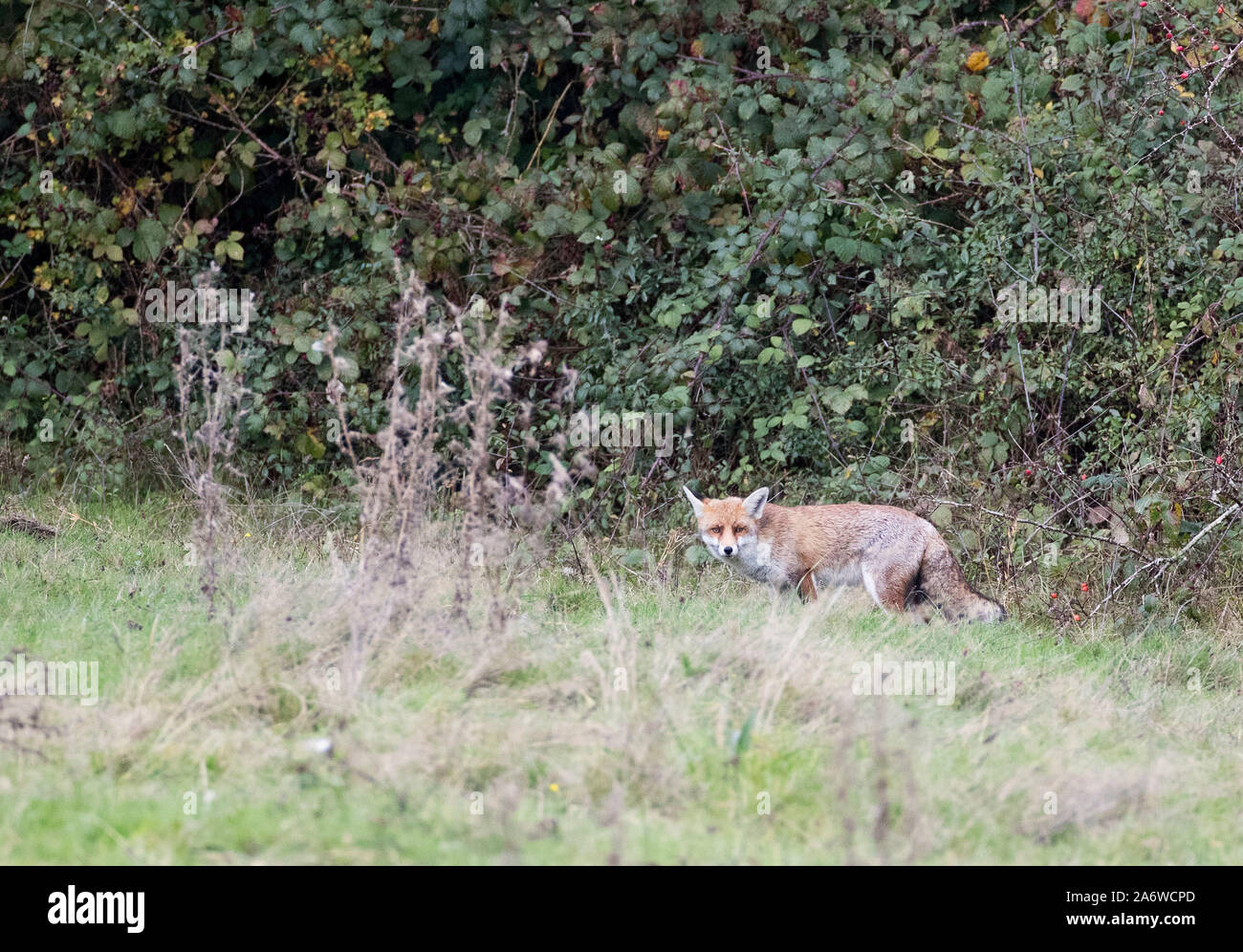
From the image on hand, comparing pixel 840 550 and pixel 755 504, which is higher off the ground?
pixel 755 504

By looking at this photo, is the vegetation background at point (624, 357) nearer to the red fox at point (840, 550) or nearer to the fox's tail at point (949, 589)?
the fox's tail at point (949, 589)

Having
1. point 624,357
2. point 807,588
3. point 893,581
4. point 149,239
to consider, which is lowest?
point 807,588

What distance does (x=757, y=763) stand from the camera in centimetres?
413

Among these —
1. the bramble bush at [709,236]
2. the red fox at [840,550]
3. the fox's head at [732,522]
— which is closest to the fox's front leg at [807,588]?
the red fox at [840,550]

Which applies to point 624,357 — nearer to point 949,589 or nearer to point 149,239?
point 949,589

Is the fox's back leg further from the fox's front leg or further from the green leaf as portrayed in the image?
the green leaf

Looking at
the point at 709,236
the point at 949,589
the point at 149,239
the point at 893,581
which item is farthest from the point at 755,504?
the point at 149,239

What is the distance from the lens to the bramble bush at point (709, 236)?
8.12 meters

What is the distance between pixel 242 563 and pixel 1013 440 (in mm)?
5012

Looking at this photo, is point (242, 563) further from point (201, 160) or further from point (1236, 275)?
point (1236, 275)

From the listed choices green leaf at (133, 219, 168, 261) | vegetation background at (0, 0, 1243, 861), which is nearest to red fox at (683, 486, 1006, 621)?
vegetation background at (0, 0, 1243, 861)

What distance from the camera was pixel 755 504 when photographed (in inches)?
301

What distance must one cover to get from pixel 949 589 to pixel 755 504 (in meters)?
1.24

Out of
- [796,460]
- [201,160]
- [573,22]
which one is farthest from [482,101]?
[796,460]
